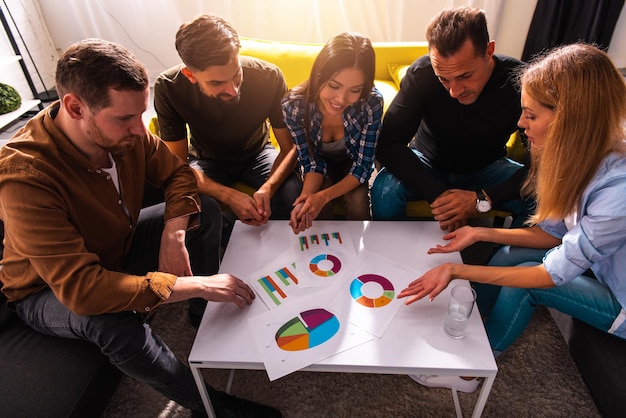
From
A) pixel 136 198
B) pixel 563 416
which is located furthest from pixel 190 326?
pixel 563 416

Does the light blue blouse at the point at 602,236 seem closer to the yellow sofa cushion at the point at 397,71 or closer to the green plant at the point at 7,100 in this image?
the yellow sofa cushion at the point at 397,71

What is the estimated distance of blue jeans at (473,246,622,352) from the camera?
1124mm

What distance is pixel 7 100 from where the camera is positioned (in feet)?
8.84

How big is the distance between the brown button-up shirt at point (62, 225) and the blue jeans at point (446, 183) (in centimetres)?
94

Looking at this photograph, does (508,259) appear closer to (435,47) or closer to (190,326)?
(435,47)

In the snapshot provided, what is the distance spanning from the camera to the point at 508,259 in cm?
136

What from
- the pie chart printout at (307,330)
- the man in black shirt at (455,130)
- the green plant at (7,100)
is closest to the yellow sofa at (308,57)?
the man in black shirt at (455,130)

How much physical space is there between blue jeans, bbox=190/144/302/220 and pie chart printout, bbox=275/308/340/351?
2.27ft

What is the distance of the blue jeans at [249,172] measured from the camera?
1.73 meters

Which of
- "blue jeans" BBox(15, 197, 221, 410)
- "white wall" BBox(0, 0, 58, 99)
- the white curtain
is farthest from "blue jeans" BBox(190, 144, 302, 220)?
"white wall" BBox(0, 0, 58, 99)

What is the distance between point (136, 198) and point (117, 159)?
151 mm

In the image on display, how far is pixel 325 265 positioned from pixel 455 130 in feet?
2.70

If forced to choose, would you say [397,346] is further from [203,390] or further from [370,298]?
[203,390]

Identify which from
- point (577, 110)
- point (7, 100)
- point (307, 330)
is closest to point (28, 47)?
point (7, 100)
